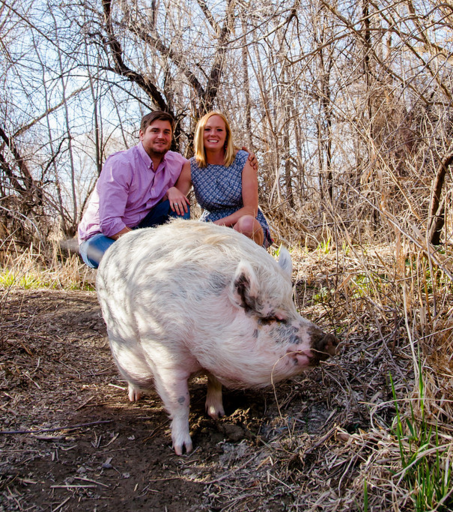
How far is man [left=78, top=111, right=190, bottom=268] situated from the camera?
13.1ft

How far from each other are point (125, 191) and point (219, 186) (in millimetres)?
862

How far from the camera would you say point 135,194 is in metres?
4.21

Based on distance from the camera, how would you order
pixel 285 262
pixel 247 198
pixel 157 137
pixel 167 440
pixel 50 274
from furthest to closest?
pixel 50 274, pixel 247 198, pixel 157 137, pixel 285 262, pixel 167 440

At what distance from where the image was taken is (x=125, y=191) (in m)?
4.09

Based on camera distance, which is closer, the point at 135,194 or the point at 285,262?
the point at 285,262

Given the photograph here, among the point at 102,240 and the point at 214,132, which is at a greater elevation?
the point at 214,132

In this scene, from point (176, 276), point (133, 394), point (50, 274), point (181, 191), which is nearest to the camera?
point (176, 276)

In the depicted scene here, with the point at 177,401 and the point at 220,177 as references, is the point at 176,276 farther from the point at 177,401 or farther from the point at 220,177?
the point at 220,177

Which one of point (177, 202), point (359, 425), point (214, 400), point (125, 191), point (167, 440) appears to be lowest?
point (167, 440)

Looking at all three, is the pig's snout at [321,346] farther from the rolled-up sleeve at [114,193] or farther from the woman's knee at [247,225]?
the rolled-up sleeve at [114,193]

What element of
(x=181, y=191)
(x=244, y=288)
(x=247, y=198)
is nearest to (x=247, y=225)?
(x=247, y=198)

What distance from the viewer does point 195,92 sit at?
6.80 m

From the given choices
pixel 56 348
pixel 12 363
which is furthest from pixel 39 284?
pixel 12 363

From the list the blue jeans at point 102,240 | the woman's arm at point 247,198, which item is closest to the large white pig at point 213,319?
the blue jeans at point 102,240
